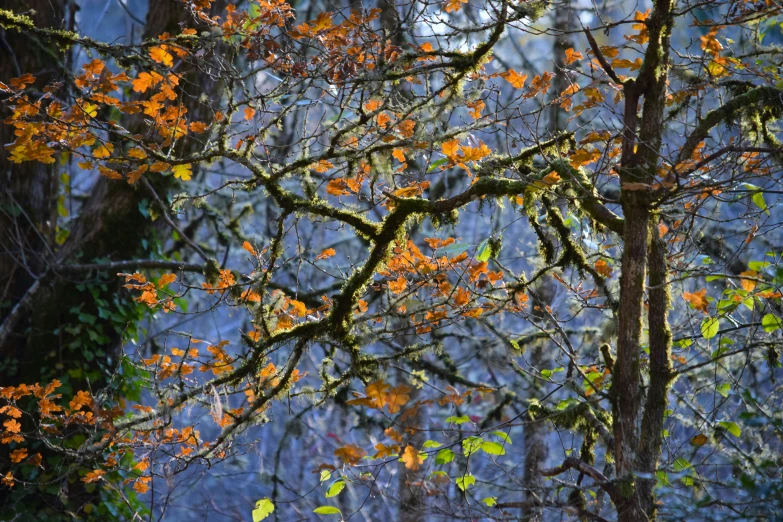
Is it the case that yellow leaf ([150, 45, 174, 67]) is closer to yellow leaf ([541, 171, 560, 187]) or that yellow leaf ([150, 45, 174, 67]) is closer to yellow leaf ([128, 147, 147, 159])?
yellow leaf ([128, 147, 147, 159])

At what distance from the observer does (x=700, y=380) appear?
4.64 metres

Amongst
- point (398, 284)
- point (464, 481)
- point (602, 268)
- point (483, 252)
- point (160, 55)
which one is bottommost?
point (464, 481)

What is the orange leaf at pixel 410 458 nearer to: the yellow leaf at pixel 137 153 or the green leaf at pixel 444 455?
the green leaf at pixel 444 455

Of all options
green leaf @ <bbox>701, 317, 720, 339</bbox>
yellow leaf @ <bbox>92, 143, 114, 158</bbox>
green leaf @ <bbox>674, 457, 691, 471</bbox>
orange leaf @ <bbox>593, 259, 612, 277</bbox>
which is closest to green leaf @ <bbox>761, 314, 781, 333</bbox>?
green leaf @ <bbox>701, 317, 720, 339</bbox>

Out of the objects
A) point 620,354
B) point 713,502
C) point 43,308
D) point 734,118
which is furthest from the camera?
point 43,308

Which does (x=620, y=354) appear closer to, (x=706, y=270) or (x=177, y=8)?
(x=706, y=270)

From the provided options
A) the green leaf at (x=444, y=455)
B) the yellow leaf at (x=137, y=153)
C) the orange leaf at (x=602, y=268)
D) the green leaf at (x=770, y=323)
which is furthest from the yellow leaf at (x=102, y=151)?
the green leaf at (x=770, y=323)

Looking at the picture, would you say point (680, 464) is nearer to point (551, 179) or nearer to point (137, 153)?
point (551, 179)

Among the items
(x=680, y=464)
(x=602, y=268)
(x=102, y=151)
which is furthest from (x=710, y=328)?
(x=102, y=151)

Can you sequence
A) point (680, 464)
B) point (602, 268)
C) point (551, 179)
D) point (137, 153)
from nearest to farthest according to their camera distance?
point (551, 179) → point (680, 464) → point (137, 153) → point (602, 268)

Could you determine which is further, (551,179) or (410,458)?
(410,458)

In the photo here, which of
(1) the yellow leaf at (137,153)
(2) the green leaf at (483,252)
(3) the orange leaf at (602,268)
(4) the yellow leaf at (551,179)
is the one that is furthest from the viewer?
(3) the orange leaf at (602,268)

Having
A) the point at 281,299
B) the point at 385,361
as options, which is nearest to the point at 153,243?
the point at 281,299

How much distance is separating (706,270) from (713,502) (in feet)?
4.18
